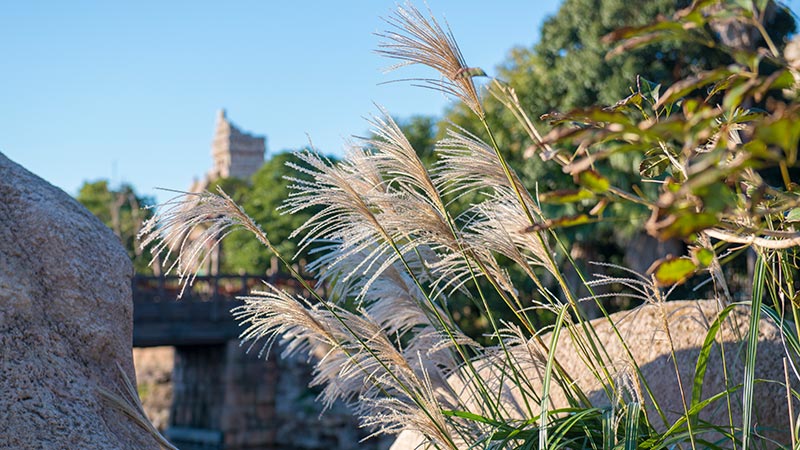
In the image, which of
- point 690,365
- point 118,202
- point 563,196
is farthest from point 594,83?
point 118,202

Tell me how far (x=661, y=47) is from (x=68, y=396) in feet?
38.3

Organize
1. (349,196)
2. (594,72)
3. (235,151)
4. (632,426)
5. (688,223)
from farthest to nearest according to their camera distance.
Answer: (235,151) → (594,72) → (349,196) → (632,426) → (688,223)

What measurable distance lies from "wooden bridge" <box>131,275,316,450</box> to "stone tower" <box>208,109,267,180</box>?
14107 millimetres

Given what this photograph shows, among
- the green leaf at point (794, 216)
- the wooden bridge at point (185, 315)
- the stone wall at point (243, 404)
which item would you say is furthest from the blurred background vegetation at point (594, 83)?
the green leaf at point (794, 216)

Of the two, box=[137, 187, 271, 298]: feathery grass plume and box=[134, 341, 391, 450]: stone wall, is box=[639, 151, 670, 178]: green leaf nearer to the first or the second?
box=[137, 187, 271, 298]: feathery grass plume

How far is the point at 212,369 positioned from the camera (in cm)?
1697

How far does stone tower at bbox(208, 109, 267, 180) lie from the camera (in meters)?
31.4

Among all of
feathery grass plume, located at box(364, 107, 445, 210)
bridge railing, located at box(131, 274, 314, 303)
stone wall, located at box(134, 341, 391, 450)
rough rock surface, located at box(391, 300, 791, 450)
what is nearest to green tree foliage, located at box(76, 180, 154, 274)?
stone wall, located at box(134, 341, 391, 450)

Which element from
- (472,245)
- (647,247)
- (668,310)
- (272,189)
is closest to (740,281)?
(647,247)

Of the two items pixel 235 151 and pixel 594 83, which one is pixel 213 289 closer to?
pixel 594 83

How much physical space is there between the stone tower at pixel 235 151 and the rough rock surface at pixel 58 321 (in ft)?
94.1

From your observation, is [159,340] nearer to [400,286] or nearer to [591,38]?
[591,38]

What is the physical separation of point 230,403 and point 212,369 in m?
1.05

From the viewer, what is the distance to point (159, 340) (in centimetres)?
1474
